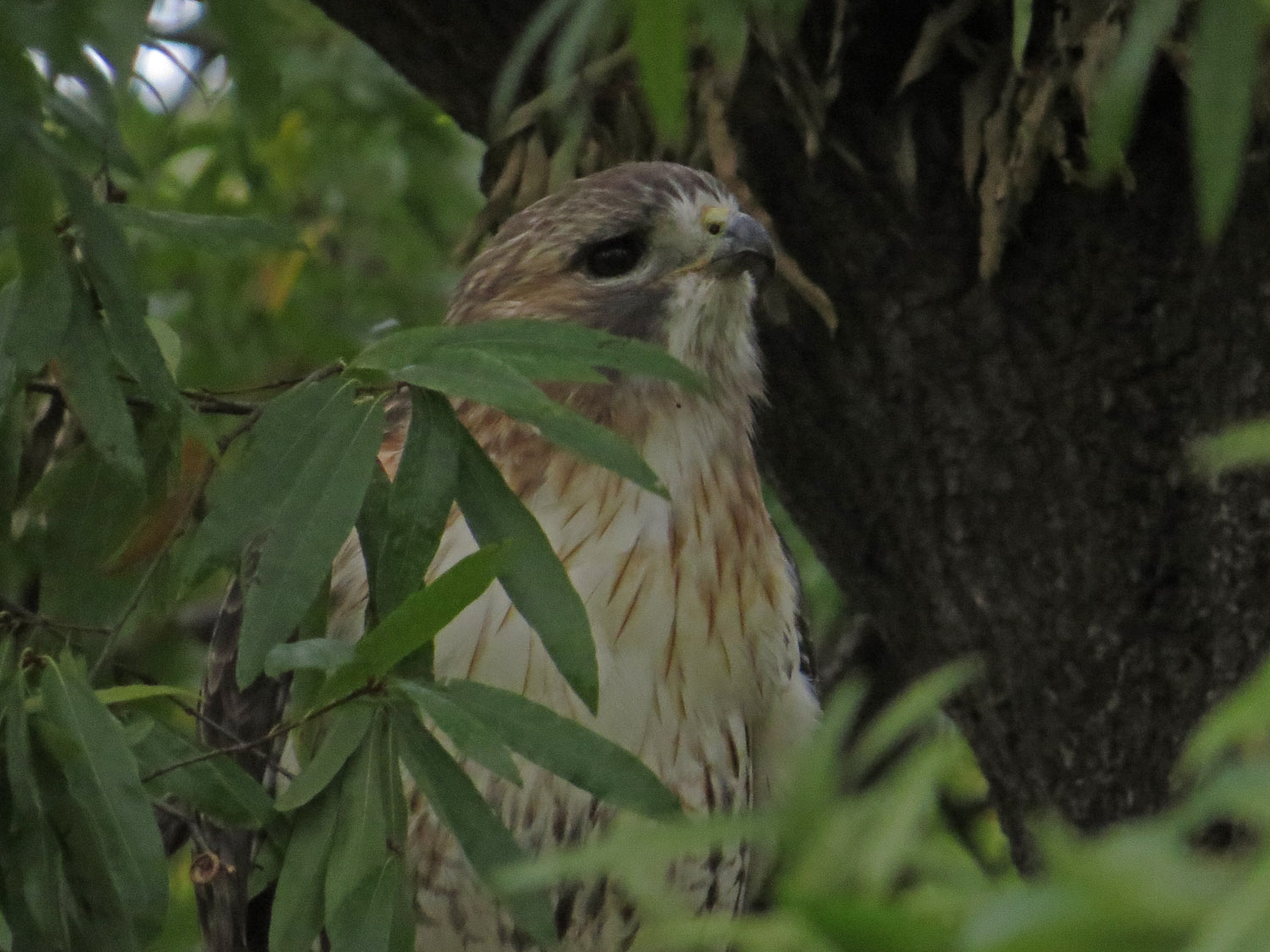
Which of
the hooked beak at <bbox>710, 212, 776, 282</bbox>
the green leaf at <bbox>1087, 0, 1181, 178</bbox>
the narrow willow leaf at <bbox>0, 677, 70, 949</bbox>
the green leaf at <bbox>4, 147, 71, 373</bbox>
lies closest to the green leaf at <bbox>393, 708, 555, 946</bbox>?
the narrow willow leaf at <bbox>0, 677, 70, 949</bbox>

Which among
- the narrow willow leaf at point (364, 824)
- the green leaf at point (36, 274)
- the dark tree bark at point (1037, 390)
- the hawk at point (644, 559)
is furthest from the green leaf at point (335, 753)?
the dark tree bark at point (1037, 390)

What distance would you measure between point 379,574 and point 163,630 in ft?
6.23

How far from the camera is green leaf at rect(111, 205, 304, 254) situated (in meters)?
2.06

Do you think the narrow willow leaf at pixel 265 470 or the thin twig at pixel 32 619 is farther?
the thin twig at pixel 32 619

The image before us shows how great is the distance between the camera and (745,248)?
268cm

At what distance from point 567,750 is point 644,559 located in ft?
2.79

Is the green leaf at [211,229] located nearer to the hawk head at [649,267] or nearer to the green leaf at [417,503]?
the green leaf at [417,503]

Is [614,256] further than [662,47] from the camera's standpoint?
Yes

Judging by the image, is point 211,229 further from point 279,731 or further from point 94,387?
point 279,731

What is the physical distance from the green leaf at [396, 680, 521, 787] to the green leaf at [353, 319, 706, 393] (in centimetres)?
32

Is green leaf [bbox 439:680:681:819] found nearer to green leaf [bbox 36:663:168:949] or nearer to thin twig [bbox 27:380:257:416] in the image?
green leaf [bbox 36:663:168:949]

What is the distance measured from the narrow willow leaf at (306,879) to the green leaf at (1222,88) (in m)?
1.05

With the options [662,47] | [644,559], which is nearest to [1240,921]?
[662,47]

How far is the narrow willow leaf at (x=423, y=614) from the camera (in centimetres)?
173
